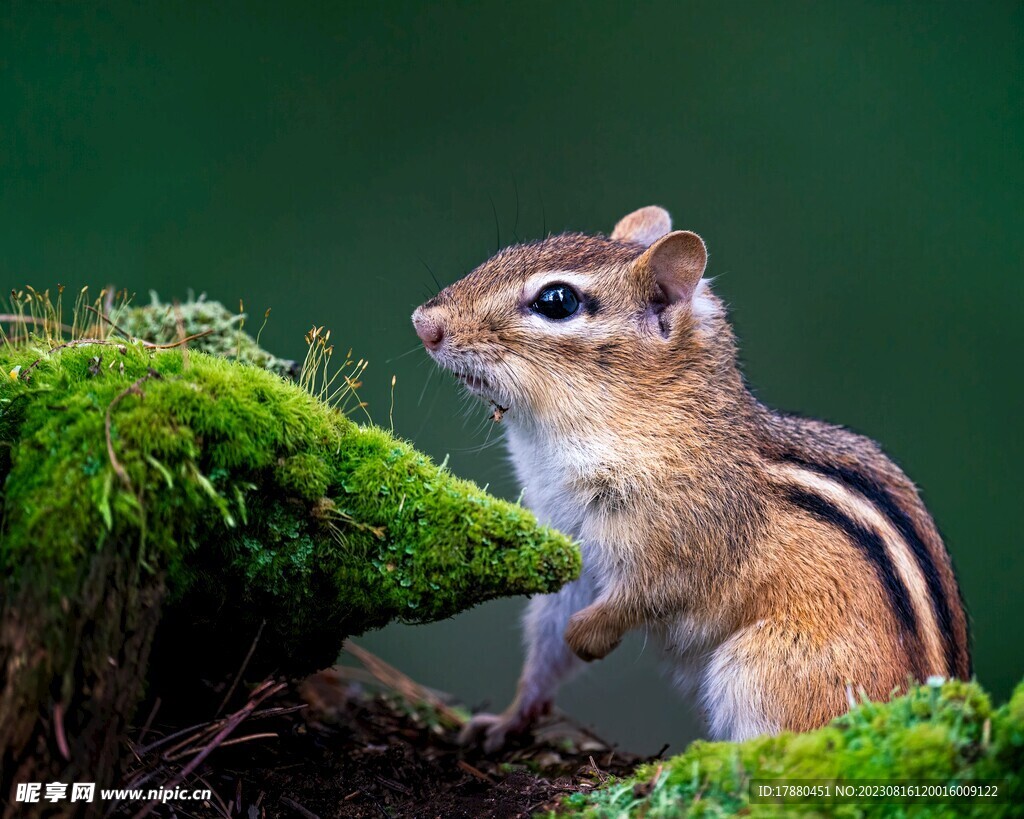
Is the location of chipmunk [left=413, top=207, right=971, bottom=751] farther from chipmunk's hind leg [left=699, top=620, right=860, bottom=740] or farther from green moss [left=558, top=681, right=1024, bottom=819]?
green moss [left=558, top=681, right=1024, bottom=819]

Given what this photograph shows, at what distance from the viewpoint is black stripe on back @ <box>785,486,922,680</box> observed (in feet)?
12.5

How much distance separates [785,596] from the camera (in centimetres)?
386

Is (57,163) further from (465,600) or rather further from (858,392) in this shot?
(858,392)

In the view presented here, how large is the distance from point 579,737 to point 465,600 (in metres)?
2.00

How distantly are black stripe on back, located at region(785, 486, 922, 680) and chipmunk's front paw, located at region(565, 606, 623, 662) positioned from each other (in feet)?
3.23

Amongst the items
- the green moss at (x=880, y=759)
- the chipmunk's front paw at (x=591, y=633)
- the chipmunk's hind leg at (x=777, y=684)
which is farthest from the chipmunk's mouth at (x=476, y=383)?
the green moss at (x=880, y=759)

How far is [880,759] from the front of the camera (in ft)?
7.71

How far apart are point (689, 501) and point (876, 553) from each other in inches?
32.5

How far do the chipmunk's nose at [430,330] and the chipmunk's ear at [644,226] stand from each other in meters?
1.49

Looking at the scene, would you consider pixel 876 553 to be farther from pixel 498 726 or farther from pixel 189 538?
pixel 189 538

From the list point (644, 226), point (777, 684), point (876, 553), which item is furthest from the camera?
point (644, 226)

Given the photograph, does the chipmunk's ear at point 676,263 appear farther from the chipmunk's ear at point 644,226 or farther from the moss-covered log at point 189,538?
the moss-covered log at point 189,538

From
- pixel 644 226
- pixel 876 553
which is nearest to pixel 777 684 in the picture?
pixel 876 553

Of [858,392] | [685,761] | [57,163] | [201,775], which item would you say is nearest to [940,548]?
[685,761]
